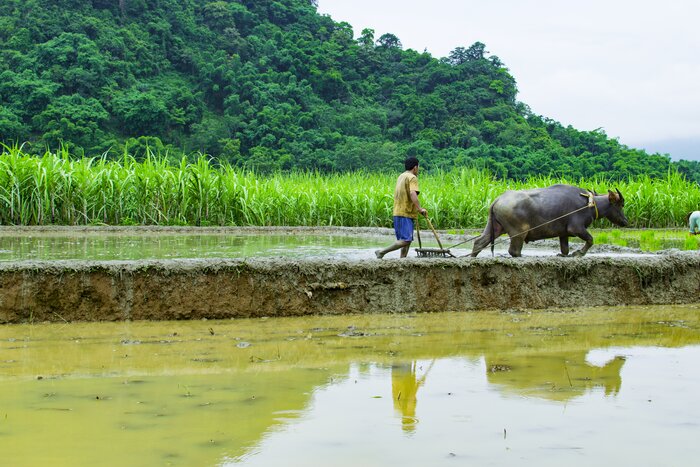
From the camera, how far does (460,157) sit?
3656 centimetres

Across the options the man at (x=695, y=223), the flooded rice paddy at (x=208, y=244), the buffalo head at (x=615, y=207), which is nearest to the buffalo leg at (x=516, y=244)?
the flooded rice paddy at (x=208, y=244)

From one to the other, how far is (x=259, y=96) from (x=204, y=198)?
97.5 ft

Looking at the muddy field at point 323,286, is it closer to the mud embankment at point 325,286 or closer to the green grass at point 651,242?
the mud embankment at point 325,286

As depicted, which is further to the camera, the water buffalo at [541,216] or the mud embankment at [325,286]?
the water buffalo at [541,216]

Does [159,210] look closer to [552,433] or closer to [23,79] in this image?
[552,433]

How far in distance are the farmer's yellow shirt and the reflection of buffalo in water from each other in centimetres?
333

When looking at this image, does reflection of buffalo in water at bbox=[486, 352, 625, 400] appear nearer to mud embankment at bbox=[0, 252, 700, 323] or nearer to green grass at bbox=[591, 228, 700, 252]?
mud embankment at bbox=[0, 252, 700, 323]

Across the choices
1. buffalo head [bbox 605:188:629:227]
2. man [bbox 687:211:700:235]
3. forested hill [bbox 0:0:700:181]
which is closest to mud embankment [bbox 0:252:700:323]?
buffalo head [bbox 605:188:629:227]

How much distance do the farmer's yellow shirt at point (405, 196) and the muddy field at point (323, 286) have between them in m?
1.44

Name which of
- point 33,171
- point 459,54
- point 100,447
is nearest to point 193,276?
point 100,447

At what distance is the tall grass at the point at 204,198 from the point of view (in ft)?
41.9

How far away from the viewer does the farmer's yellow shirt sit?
26.1 ft

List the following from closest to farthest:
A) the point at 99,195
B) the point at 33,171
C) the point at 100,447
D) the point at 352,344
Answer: the point at 100,447
the point at 352,344
the point at 33,171
the point at 99,195

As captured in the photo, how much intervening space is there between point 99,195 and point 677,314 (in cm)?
973
